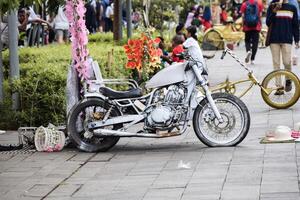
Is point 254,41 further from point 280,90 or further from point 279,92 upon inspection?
point 280,90

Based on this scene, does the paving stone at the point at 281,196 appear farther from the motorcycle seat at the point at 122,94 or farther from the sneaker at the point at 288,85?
the sneaker at the point at 288,85

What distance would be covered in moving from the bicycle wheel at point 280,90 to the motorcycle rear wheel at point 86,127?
12.1ft

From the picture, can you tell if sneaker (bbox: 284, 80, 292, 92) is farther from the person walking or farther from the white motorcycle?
the white motorcycle

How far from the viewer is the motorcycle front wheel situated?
34.1 feet

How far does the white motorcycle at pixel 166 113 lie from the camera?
34.2 feet

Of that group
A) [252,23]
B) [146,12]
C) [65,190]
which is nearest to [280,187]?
[65,190]

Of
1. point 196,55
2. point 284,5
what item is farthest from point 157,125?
point 284,5

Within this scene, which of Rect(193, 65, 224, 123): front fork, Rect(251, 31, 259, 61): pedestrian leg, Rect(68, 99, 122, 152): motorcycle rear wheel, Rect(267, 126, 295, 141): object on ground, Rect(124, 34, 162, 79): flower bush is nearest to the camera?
Rect(193, 65, 224, 123): front fork

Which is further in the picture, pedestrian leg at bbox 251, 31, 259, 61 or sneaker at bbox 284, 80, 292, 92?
pedestrian leg at bbox 251, 31, 259, 61

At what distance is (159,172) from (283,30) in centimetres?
663

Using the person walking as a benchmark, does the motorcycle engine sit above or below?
below

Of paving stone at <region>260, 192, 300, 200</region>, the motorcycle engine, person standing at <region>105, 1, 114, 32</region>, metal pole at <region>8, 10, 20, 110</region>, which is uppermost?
metal pole at <region>8, 10, 20, 110</region>

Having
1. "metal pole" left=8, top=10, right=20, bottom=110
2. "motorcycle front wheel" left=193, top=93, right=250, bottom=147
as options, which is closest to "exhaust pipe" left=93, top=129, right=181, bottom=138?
"motorcycle front wheel" left=193, top=93, right=250, bottom=147

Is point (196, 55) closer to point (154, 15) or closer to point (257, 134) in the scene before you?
point (257, 134)
